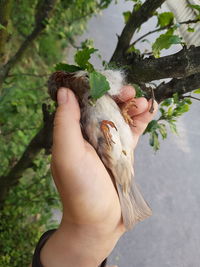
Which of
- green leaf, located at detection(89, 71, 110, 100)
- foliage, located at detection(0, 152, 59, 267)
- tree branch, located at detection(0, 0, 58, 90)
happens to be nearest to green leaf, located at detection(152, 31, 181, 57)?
green leaf, located at detection(89, 71, 110, 100)

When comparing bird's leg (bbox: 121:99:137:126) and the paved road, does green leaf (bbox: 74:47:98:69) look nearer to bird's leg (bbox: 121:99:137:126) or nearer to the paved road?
bird's leg (bbox: 121:99:137:126)

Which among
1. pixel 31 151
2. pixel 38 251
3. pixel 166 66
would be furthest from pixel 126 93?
pixel 31 151

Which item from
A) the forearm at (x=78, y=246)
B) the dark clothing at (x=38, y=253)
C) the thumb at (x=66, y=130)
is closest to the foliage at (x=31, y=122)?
the thumb at (x=66, y=130)

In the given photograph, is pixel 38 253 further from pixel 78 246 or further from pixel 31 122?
pixel 31 122

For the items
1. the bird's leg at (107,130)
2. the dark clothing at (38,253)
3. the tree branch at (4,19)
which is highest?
the tree branch at (4,19)

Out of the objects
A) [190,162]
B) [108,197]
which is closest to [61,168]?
[108,197]

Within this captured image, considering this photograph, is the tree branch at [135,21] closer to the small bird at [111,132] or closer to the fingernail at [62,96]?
the small bird at [111,132]
